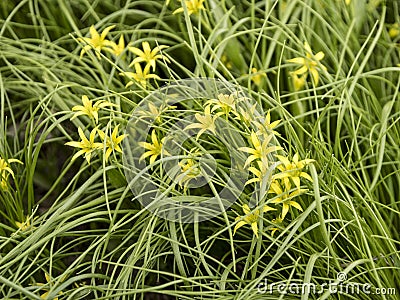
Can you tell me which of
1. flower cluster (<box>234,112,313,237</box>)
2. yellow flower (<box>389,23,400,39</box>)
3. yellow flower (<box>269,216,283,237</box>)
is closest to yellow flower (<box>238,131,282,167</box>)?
flower cluster (<box>234,112,313,237</box>)

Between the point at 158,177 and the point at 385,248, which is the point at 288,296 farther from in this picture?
the point at 158,177

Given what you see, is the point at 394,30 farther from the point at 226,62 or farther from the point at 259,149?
the point at 259,149

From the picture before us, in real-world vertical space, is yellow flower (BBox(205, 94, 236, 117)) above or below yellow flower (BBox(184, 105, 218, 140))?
above

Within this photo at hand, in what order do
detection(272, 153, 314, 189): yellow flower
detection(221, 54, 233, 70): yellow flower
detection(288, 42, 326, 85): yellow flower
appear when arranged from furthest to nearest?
detection(221, 54, 233, 70): yellow flower → detection(288, 42, 326, 85): yellow flower → detection(272, 153, 314, 189): yellow flower

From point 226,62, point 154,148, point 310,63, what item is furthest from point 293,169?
point 226,62

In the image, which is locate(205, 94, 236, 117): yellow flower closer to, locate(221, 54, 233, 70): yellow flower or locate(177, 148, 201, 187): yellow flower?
locate(177, 148, 201, 187): yellow flower

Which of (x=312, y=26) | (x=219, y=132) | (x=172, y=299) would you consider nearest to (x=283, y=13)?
(x=312, y=26)
